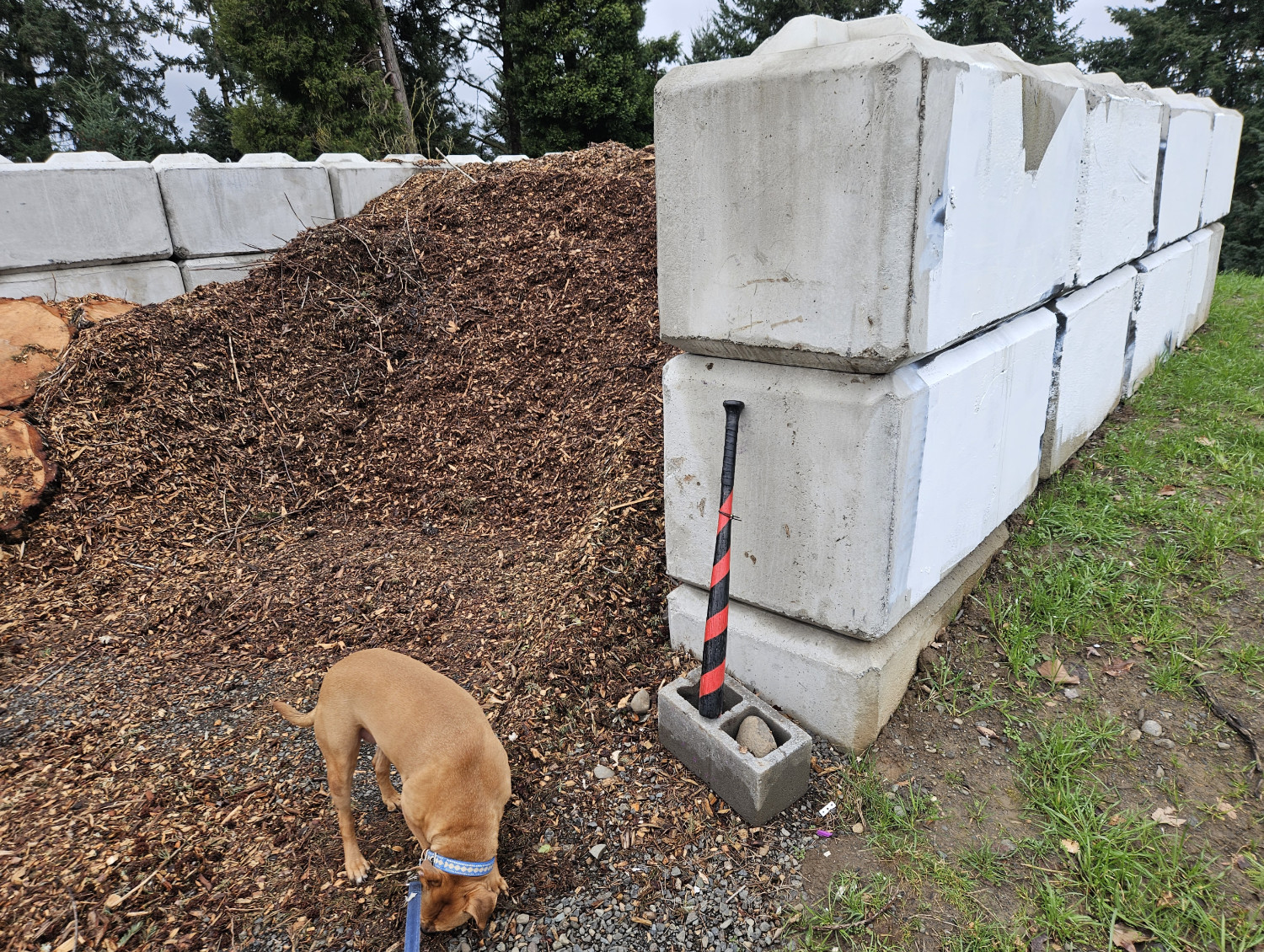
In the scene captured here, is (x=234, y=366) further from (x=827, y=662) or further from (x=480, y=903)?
(x=827, y=662)

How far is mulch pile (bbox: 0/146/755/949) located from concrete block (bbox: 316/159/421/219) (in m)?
0.19

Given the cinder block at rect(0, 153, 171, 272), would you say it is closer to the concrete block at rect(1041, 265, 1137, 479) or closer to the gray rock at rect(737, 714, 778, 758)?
the gray rock at rect(737, 714, 778, 758)

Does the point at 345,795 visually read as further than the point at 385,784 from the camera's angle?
No

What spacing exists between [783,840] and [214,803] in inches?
73.9

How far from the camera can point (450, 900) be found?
6.38 feet

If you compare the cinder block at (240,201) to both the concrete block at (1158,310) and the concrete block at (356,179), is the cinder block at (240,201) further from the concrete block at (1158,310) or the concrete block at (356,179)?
the concrete block at (1158,310)

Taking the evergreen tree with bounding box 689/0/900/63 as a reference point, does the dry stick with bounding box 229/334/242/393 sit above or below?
below

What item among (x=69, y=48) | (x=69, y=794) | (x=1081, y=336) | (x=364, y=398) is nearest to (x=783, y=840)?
(x=69, y=794)

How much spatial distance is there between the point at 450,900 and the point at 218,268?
5.84m

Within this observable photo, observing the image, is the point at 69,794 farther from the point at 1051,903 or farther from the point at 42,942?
the point at 1051,903

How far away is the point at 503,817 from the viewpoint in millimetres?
2387

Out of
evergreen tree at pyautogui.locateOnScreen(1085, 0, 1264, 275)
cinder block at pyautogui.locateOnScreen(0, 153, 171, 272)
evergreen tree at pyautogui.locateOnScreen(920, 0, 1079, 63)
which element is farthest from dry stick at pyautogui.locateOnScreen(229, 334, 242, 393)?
evergreen tree at pyautogui.locateOnScreen(920, 0, 1079, 63)

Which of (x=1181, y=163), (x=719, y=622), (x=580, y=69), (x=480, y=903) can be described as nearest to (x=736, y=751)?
(x=719, y=622)

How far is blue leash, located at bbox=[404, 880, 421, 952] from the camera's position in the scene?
1.90 m
